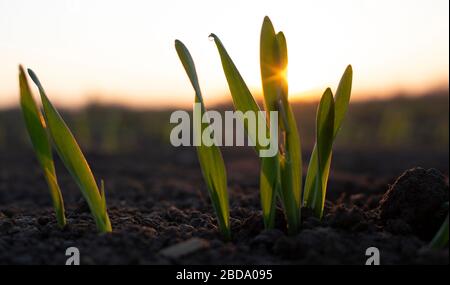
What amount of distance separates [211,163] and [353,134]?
35.1ft

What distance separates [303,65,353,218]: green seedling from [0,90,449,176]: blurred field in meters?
4.24

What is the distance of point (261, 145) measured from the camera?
1664 millimetres

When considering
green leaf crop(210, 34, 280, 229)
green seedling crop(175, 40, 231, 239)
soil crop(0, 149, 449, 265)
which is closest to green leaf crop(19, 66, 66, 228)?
soil crop(0, 149, 449, 265)

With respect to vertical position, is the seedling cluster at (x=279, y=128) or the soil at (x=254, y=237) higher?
the seedling cluster at (x=279, y=128)

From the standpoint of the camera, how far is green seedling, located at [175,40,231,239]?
1684 mm

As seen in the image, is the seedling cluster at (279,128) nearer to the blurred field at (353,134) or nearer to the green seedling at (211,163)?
the green seedling at (211,163)

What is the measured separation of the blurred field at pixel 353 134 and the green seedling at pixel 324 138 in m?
4.24

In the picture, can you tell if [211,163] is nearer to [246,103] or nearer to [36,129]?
[246,103]

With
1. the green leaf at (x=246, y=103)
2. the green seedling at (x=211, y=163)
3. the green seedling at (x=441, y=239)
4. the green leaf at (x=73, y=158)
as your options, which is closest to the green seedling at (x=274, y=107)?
the green leaf at (x=246, y=103)

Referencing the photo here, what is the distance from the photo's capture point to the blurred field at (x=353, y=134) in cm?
764

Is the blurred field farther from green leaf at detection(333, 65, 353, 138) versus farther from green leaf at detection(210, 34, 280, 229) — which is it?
green leaf at detection(210, 34, 280, 229)

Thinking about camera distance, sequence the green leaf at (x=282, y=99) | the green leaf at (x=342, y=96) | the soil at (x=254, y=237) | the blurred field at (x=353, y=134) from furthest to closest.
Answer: the blurred field at (x=353, y=134) < the green leaf at (x=342, y=96) < the green leaf at (x=282, y=99) < the soil at (x=254, y=237)

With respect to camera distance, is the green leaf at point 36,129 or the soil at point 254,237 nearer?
the soil at point 254,237
